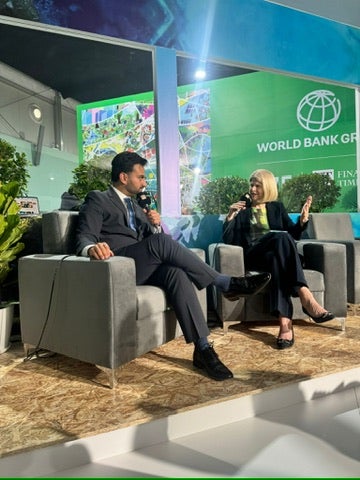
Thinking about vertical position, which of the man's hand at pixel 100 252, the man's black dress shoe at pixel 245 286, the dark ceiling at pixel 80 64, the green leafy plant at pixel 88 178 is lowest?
the man's black dress shoe at pixel 245 286

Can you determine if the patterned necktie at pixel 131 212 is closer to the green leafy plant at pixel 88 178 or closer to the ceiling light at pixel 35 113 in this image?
the green leafy plant at pixel 88 178

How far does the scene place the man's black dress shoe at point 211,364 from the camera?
226 centimetres

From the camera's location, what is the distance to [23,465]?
1583 mm

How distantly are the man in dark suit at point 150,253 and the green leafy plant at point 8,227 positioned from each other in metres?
0.49

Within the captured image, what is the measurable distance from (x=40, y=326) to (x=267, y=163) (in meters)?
4.54

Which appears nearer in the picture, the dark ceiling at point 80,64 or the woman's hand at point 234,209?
the woman's hand at point 234,209

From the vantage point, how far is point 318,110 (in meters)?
6.06

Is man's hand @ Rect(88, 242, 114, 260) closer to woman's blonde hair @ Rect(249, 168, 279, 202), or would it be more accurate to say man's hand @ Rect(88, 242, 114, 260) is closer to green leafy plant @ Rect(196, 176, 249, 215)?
woman's blonde hair @ Rect(249, 168, 279, 202)

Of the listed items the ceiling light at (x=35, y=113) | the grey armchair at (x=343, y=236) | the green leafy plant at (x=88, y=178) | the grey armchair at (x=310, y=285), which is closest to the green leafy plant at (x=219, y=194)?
the green leafy plant at (x=88, y=178)

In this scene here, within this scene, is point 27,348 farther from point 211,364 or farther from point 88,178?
point 88,178

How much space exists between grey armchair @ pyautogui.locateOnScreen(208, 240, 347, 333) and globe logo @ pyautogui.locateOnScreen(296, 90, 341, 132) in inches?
130

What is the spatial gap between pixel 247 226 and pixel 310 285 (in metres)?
0.64

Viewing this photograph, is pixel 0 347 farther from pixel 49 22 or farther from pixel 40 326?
pixel 49 22

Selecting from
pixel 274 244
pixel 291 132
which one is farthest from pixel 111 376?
pixel 291 132
